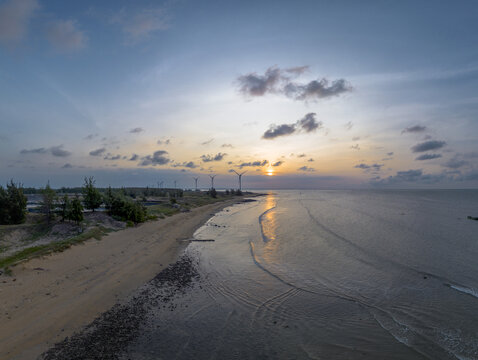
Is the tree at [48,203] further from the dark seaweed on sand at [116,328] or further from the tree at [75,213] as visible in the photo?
the dark seaweed on sand at [116,328]

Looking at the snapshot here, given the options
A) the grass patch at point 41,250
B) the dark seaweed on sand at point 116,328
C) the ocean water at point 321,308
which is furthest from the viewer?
the grass patch at point 41,250

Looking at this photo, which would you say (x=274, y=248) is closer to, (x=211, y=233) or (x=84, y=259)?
(x=211, y=233)

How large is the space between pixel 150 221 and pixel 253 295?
2433 centimetres

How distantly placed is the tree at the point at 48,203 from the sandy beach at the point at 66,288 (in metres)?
8.17

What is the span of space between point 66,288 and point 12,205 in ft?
58.7

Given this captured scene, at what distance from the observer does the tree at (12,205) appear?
22.7 m

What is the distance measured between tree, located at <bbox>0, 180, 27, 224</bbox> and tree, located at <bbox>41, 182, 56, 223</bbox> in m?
1.94

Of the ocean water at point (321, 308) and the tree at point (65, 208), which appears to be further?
the tree at point (65, 208)

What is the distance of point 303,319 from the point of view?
9.69 meters

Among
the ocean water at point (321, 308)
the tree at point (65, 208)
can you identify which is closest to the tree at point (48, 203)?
the tree at point (65, 208)

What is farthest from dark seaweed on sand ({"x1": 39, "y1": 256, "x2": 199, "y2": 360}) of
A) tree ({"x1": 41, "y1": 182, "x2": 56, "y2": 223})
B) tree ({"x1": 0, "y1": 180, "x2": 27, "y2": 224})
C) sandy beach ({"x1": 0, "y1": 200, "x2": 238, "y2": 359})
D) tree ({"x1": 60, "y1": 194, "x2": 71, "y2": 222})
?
tree ({"x1": 0, "y1": 180, "x2": 27, "y2": 224})

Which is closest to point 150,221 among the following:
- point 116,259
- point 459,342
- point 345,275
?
point 116,259

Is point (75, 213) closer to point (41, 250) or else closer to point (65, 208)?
point (65, 208)

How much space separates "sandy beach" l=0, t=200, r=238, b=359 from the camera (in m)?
7.84
